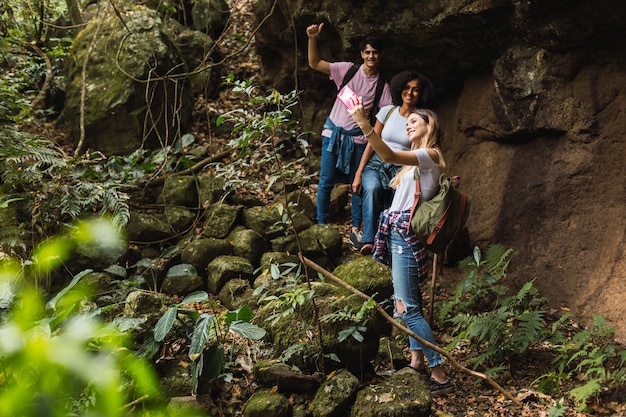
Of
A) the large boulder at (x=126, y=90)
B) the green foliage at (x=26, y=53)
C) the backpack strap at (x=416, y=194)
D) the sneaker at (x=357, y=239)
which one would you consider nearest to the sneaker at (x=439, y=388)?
the backpack strap at (x=416, y=194)

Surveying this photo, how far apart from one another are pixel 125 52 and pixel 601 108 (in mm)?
5870

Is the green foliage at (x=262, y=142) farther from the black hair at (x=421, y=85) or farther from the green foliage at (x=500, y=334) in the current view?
the green foliage at (x=500, y=334)

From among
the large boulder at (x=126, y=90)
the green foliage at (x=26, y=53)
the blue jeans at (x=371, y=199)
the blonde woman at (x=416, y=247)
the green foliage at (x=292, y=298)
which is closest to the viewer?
the green foliage at (x=292, y=298)

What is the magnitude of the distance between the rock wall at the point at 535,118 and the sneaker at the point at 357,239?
1266 millimetres

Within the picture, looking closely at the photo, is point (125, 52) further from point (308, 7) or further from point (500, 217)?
point (500, 217)

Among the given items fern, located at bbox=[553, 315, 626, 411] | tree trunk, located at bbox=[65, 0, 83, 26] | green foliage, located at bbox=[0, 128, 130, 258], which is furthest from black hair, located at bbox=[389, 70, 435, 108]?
tree trunk, located at bbox=[65, 0, 83, 26]

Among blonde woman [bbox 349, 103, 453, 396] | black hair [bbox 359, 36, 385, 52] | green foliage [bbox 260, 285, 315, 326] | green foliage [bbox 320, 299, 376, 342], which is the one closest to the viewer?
green foliage [bbox 260, 285, 315, 326]

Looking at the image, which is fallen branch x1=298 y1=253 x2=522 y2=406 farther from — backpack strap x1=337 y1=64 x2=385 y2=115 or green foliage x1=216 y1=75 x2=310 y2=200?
backpack strap x1=337 y1=64 x2=385 y2=115

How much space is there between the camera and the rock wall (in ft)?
16.8

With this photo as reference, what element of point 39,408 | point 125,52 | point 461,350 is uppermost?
point 125,52

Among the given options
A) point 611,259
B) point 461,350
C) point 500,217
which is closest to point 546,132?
point 500,217

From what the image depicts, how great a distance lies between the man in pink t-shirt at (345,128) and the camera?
5655mm

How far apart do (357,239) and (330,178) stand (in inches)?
28.1

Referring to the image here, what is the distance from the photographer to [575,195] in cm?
544
